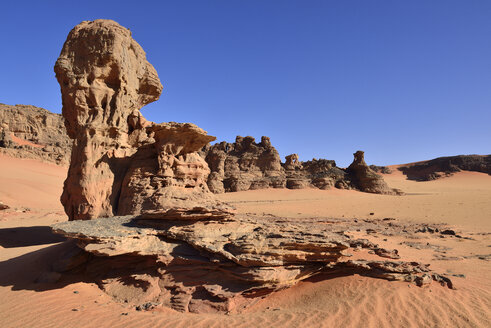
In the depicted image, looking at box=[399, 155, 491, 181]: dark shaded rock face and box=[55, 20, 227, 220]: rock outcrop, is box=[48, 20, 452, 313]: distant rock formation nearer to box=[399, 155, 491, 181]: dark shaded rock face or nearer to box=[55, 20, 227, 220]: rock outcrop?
box=[55, 20, 227, 220]: rock outcrop

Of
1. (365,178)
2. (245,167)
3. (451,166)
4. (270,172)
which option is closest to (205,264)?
(270,172)

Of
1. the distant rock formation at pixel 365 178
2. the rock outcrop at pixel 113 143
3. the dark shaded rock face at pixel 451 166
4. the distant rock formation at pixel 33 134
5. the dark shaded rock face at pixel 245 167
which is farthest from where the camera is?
the dark shaded rock face at pixel 451 166

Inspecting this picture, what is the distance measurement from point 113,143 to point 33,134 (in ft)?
129

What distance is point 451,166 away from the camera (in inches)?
2163

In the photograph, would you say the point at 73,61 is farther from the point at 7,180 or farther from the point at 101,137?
the point at 7,180

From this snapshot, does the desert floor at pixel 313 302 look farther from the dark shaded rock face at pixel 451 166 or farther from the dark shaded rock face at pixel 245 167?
the dark shaded rock face at pixel 451 166

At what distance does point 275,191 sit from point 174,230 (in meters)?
25.1

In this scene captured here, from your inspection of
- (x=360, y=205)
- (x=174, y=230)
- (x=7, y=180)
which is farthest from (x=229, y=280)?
(x=7, y=180)

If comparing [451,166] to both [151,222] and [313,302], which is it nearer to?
[313,302]

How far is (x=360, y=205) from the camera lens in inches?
900

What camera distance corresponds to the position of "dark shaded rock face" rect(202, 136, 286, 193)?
32.8 m

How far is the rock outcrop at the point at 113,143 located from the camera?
10242mm

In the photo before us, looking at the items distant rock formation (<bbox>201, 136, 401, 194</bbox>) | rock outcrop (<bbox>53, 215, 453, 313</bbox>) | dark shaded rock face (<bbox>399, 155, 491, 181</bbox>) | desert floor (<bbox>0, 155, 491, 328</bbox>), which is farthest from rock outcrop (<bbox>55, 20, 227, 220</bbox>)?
dark shaded rock face (<bbox>399, 155, 491, 181</bbox>)

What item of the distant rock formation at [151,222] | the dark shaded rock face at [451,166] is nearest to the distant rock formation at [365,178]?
the distant rock formation at [151,222]
